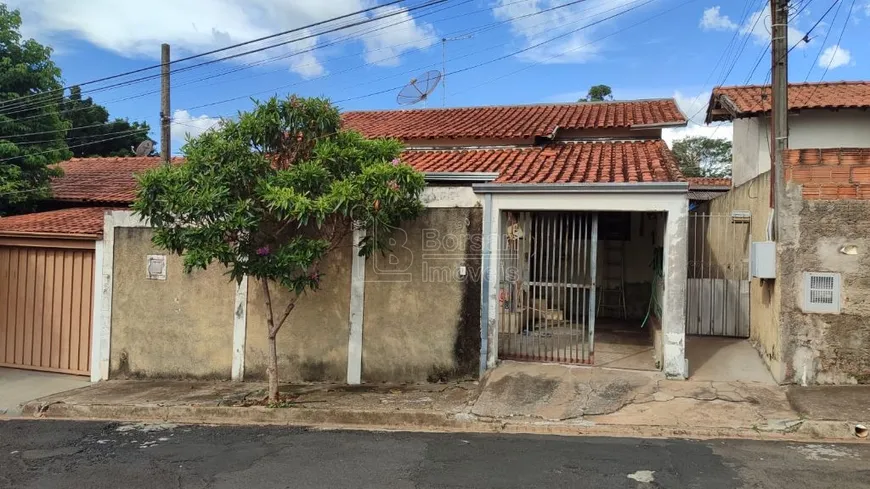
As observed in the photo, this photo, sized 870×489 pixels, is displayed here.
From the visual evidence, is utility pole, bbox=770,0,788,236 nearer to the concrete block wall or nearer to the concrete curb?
the concrete block wall

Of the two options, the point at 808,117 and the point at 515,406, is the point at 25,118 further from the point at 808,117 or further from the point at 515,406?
the point at 808,117

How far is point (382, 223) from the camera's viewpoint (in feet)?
20.1

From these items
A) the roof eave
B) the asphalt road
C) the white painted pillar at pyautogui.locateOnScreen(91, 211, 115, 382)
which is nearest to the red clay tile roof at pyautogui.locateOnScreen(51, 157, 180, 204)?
the roof eave

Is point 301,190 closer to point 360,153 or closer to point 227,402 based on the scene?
point 360,153

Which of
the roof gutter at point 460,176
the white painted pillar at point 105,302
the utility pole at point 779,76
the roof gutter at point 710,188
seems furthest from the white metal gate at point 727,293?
the white painted pillar at point 105,302

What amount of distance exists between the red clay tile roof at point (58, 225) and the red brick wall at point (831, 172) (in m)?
9.36

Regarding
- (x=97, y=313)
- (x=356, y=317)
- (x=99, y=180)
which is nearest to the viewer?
(x=356, y=317)

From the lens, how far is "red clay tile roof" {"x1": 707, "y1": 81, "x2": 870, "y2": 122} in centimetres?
845

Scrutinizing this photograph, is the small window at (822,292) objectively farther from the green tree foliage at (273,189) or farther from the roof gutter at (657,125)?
the roof gutter at (657,125)

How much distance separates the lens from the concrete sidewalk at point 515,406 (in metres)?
5.14

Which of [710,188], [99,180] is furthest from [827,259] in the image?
[99,180]

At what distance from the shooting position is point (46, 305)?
8656 millimetres

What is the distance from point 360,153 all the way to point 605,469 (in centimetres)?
400

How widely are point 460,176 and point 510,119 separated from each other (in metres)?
4.25
